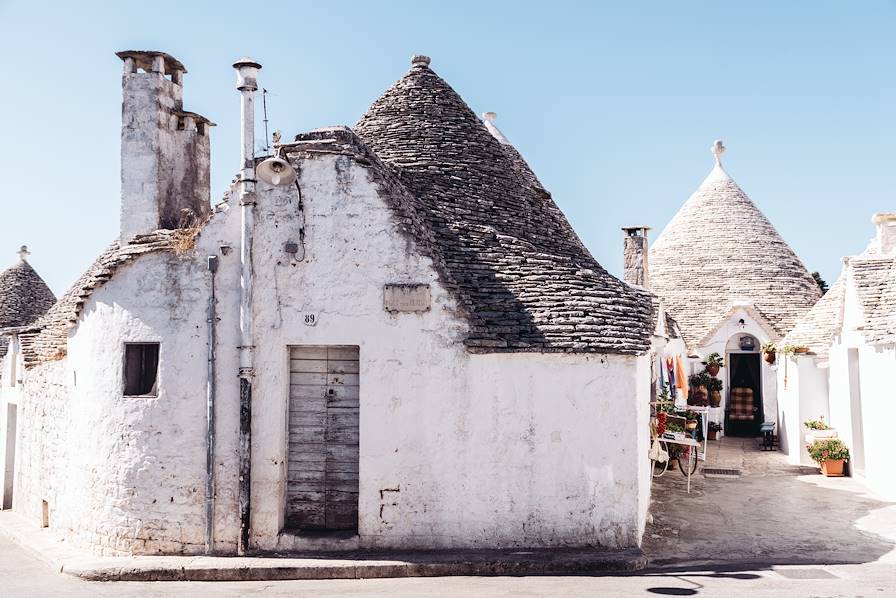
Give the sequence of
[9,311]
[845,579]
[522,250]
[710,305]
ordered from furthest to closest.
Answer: [710,305], [9,311], [522,250], [845,579]

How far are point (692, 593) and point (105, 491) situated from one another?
6.94 m

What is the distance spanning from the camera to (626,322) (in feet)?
32.6

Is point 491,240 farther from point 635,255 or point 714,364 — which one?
point 714,364

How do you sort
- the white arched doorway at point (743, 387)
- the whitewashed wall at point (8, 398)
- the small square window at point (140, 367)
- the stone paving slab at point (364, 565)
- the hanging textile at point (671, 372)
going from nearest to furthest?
the stone paving slab at point (364, 565) < the small square window at point (140, 367) < the whitewashed wall at point (8, 398) < the hanging textile at point (671, 372) < the white arched doorway at point (743, 387)

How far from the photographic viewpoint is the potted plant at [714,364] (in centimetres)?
2300

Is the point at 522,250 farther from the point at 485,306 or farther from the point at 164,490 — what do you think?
the point at 164,490

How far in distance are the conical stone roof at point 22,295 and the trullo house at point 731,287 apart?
55.7ft

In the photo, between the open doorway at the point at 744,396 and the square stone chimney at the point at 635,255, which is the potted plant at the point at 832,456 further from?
the open doorway at the point at 744,396

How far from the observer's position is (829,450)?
1569 cm

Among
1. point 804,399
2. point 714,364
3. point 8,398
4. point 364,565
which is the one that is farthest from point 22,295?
point 804,399

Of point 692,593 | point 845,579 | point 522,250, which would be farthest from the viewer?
point 522,250

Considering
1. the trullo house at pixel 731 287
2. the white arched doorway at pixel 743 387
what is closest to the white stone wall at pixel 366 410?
the trullo house at pixel 731 287

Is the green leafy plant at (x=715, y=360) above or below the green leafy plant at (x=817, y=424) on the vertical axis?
above

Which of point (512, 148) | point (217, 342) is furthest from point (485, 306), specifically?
point (512, 148)
